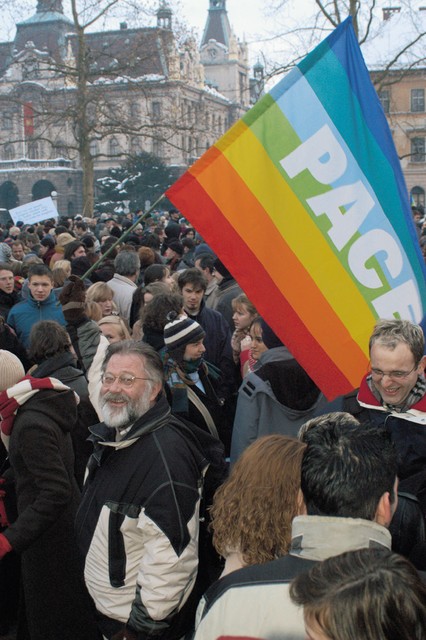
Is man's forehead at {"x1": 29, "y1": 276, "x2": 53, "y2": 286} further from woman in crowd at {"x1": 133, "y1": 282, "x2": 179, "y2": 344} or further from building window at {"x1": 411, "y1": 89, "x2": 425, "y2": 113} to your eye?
building window at {"x1": 411, "y1": 89, "x2": 425, "y2": 113}

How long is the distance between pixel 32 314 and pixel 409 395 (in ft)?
12.8

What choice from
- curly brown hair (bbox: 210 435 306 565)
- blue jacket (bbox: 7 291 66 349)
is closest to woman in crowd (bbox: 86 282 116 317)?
blue jacket (bbox: 7 291 66 349)

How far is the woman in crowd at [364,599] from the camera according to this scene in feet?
4.13

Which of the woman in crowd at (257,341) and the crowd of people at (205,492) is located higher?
the woman in crowd at (257,341)

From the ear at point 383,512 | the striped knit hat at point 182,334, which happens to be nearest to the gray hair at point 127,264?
the striped knit hat at point 182,334

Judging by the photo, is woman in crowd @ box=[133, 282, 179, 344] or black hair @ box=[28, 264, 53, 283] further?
black hair @ box=[28, 264, 53, 283]

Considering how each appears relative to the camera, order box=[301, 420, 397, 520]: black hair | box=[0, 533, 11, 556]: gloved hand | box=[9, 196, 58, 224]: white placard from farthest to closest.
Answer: box=[9, 196, 58, 224]: white placard
box=[0, 533, 11, 556]: gloved hand
box=[301, 420, 397, 520]: black hair

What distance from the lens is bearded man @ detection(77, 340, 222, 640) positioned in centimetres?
264

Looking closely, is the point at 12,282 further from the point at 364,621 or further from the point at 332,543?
the point at 364,621

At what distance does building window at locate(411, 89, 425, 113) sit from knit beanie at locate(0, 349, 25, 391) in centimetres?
6449

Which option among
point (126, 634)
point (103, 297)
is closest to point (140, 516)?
point (126, 634)

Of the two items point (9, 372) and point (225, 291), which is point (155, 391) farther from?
point (225, 291)

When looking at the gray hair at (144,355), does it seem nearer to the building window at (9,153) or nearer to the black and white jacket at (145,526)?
the black and white jacket at (145,526)

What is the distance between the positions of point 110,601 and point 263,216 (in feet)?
5.75
